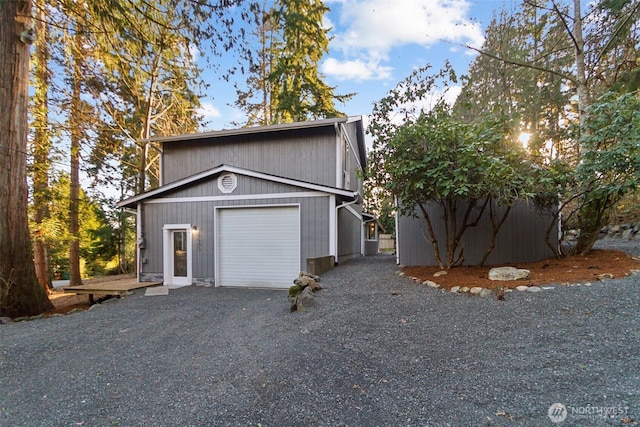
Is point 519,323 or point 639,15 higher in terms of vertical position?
point 639,15

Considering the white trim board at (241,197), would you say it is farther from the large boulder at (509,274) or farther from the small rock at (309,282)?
the large boulder at (509,274)

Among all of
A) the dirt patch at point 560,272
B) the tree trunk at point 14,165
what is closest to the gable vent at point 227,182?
the tree trunk at point 14,165

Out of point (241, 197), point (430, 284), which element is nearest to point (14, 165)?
point (241, 197)

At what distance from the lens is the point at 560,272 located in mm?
5164

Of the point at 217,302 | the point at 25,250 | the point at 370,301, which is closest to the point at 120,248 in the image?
the point at 25,250

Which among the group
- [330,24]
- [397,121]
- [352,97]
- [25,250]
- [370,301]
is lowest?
[370,301]

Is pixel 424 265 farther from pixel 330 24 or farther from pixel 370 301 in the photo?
pixel 330 24

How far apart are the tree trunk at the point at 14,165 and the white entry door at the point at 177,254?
2942mm

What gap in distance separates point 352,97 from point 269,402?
55.5ft

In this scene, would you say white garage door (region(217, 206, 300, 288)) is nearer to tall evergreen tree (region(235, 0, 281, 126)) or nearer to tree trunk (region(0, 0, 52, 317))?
tree trunk (region(0, 0, 52, 317))

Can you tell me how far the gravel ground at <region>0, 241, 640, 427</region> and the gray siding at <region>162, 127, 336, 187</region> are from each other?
5.54 meters

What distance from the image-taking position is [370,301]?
4.78 m

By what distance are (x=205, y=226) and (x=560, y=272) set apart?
825 cm

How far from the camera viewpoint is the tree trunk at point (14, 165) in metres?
6.29
